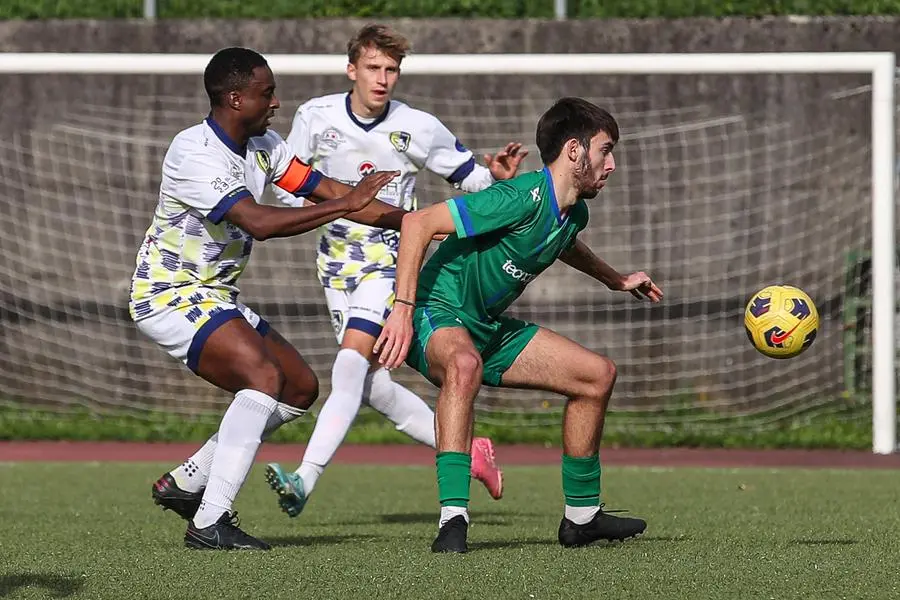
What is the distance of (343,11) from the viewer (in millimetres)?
12773

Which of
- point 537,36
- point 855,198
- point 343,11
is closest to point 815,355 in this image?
point 855,198

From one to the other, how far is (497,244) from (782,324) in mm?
1293

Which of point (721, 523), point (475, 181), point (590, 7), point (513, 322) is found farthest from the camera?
point (590, 7)

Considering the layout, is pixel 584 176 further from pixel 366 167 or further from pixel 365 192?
pixel 366 167

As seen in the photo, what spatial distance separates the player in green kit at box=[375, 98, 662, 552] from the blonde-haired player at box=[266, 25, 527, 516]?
105 centimetres

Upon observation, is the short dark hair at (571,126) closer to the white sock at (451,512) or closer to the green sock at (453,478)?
the green sock at (453,478)

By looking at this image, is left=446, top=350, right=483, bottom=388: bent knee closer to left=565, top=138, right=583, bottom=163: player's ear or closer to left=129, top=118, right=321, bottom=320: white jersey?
left=565, top=138, right=583, bottom=163: player's ear

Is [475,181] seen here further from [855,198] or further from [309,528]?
[855,198]

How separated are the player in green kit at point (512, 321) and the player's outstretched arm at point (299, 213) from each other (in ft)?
0.66

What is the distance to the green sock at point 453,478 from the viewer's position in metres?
5.68

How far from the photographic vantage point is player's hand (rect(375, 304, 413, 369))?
5.52 meters

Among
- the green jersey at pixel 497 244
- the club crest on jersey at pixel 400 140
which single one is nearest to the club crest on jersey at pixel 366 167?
the club crest on jersey at pixel 400 140

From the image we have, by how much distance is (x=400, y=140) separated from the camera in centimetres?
793

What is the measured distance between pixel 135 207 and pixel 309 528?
5725 mm
